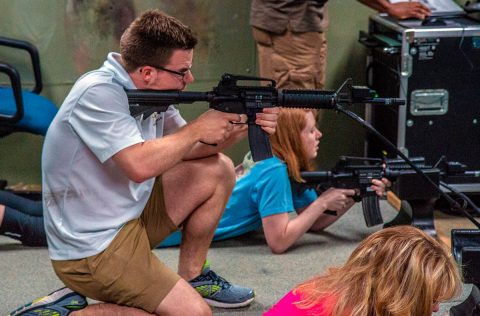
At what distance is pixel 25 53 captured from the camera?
4.63 m

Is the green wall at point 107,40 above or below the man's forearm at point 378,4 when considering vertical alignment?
below

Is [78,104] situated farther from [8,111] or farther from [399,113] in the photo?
[399,113]

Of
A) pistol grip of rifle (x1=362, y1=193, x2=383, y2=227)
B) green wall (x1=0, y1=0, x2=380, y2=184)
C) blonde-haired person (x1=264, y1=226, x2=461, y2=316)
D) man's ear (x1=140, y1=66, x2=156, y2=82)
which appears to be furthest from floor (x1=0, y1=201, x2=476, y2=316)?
blonde-haired person (x1=264, y1=226, x2=461, y2=316)

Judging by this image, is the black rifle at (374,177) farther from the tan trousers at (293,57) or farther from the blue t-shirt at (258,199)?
the tan trousers at (293,57)

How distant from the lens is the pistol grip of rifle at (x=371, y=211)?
3.87 meters

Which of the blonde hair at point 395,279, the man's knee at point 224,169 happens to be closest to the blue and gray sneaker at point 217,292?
the man's knee at point 224,169

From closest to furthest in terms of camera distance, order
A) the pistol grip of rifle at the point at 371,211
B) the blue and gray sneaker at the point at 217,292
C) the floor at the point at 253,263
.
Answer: the blue and gray sneaker at the point at 217,292 → the floor at the point at 253,263 → the pistol grip of rifle at the point at 371,211

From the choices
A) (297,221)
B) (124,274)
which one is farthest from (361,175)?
(124,274)

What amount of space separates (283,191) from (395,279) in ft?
5.78

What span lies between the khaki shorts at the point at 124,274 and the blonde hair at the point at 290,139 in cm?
114

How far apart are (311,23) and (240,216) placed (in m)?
0.97

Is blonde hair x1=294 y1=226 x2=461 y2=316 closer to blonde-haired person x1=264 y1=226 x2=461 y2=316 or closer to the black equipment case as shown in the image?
blonde-haired person x1=264 y1=226 x2=461 y2=316

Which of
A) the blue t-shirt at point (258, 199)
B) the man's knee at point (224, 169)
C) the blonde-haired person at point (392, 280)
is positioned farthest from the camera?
the blue t-shirt at point (258, 199)

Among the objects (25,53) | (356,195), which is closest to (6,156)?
(25,53)
